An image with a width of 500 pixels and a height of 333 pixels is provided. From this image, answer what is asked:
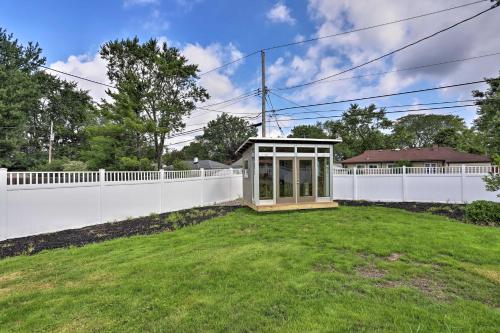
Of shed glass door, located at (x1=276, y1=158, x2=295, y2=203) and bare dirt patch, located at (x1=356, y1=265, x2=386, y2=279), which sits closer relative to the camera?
bare dirt patch, located at (x1=356, y1=265, x2=386, y2=279)

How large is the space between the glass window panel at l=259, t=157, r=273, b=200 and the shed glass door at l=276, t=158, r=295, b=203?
31 centimetres

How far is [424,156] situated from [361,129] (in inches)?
310

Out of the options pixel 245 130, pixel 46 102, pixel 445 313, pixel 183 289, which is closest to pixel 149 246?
pixel 183 289

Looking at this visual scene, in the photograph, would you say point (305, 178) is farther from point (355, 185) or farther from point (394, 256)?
point (394, 256)

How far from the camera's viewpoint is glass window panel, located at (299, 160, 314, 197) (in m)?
9.54

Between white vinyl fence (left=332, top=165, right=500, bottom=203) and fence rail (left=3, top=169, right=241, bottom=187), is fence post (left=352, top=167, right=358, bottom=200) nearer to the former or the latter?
white vinyl fence (left=332, top=165, right=500, bottom=203)

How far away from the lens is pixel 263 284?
2975 millimetres

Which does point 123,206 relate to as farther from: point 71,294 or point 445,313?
point 445,313

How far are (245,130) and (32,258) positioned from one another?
1648 inches

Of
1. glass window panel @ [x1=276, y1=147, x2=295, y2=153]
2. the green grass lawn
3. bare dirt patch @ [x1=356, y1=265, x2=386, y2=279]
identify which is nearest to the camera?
the green grass lawn

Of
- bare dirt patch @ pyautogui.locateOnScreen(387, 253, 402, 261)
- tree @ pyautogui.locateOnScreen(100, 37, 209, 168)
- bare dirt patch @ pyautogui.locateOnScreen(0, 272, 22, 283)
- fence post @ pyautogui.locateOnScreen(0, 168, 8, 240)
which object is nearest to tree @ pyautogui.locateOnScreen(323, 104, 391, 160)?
tree @ pyautogui.locateOnScreen(100, 37, 209, 168)

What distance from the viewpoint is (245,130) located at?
4516 cm

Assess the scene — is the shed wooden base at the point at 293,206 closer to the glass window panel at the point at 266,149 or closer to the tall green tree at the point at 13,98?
the glass window panel at the point at 266,149

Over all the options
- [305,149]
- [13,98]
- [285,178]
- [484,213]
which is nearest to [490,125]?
[484,213]
